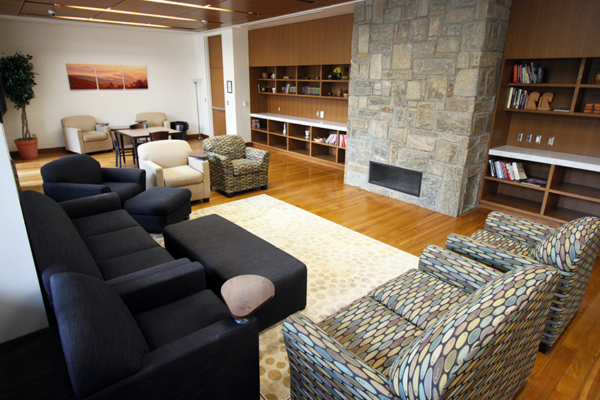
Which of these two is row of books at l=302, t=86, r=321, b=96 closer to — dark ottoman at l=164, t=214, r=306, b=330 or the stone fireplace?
the stone fireplace

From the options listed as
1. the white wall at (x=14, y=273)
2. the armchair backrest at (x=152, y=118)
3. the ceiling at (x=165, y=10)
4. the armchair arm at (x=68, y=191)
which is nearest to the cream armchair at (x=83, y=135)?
the armchair backrest at (x=152, y=118)

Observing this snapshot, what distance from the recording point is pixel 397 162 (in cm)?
526

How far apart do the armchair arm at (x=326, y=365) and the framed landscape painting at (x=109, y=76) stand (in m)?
8.88

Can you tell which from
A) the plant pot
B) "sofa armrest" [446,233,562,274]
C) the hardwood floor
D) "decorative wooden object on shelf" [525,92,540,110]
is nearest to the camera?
the hardwood floor

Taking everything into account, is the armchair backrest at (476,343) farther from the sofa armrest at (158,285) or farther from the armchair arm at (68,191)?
the armchair arm at (68,191)

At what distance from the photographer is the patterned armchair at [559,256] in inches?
82.7

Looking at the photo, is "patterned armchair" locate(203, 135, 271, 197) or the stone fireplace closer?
the stone fireplace

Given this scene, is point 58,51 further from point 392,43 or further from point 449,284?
point 449,284

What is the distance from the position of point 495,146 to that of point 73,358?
512cm

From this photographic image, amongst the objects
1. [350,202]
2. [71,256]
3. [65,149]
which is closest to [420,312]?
[71,256]

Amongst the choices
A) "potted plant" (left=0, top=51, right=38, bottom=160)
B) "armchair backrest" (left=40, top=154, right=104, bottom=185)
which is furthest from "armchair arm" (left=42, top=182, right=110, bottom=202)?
"potted plant" (left=0, top=51, right=38, bottom=160)

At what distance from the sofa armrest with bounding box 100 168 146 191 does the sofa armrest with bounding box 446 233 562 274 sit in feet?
12.1

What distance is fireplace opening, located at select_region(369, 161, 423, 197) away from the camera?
5211 mm

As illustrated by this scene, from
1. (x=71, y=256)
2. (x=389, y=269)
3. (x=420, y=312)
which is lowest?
(x=389, y=269)
